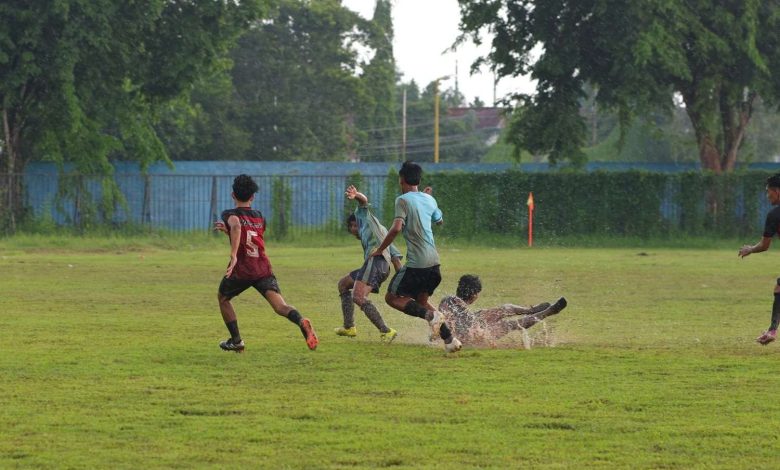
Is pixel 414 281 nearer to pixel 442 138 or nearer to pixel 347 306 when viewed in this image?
pixel 347 306

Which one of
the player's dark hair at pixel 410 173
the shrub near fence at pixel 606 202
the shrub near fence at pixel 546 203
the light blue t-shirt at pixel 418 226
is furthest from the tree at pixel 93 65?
the light blue t-shirt at pixel 418 226

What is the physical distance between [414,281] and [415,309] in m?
0.29

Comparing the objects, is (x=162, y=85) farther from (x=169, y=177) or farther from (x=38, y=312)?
(x=38, y=312)

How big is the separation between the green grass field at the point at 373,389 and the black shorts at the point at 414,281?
0.61 m

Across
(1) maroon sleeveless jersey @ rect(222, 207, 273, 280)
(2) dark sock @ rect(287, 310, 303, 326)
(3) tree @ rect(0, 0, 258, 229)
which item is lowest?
(2) dark sock @ rect(287, 310, 303, 326)

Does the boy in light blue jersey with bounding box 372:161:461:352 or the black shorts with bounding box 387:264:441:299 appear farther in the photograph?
the black shorts with bounding box 387:264:441:299

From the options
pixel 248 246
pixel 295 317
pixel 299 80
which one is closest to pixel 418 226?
pixel 295 317

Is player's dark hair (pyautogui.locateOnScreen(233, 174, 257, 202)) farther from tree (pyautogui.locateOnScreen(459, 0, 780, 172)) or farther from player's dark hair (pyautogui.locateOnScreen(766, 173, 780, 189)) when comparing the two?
tree (pyautogui.locateOnScreen(459, 0, 780, 172))

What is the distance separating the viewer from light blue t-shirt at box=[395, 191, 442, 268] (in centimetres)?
1159

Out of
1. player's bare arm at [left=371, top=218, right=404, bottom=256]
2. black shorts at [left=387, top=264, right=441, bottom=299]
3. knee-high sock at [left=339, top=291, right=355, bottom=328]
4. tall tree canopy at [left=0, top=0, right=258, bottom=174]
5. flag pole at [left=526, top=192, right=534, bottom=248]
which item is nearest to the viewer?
player's bare arm at [left=371, top=218, right=404, bottom=256]

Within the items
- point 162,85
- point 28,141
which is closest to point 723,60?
point 162,85

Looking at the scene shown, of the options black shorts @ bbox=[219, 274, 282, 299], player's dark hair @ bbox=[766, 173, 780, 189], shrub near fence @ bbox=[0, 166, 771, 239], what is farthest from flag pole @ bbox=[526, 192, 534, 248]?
black shorts @ bbox=[219, 274, 282, 299]

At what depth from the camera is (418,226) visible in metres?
11.6

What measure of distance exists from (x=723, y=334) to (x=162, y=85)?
1106 inches
